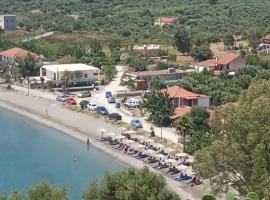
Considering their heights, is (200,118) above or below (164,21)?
below

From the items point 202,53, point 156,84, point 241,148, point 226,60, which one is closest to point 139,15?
point 202,53

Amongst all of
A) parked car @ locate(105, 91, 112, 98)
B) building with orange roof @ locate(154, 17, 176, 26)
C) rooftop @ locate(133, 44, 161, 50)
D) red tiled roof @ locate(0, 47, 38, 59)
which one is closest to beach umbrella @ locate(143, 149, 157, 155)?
parked car @ locate(105, 91, 112, 98)

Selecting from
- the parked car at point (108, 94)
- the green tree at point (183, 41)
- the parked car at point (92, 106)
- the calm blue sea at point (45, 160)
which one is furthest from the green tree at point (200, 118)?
the green tree at point (183, 41)

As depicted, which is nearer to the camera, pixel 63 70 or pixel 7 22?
pixel 63 70

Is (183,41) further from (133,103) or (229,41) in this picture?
(133,103)

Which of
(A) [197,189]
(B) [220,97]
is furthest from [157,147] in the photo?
(B) [220,97]

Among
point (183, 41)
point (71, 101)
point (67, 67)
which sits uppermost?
point (183, 41)

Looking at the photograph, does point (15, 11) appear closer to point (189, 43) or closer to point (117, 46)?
point (117, 46)

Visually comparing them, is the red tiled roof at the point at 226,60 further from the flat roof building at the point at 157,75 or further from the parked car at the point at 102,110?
the parked car at the point at 102,110
